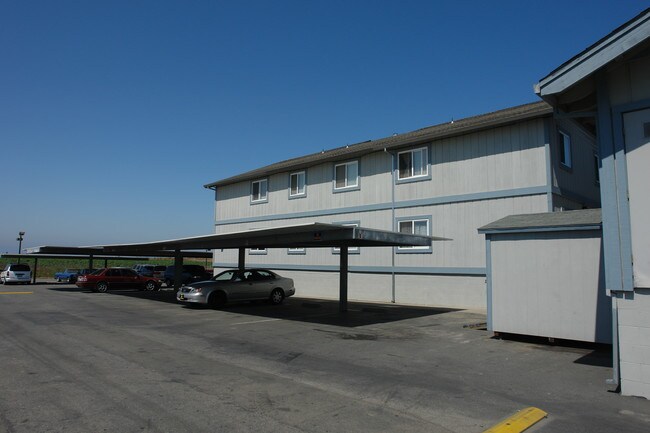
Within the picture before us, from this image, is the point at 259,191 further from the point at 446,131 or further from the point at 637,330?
the point at 637,330

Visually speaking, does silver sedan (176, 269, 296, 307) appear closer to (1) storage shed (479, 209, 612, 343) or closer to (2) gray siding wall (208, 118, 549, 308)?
(2) gray siding wall (208, 118, 549, 308)

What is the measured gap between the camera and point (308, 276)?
25969 mm

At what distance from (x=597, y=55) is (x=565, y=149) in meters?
12.5

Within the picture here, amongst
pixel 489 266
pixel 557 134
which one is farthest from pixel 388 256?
pixel 489 266

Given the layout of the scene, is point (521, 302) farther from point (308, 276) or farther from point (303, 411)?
point (308, 276)

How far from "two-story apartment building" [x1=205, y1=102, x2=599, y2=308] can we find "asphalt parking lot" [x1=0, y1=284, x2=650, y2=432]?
6.49 meters

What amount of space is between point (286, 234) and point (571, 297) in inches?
346

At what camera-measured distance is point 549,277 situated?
33.5 feet

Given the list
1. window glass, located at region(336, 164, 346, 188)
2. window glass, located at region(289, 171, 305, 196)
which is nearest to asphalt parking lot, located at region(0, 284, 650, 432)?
window glass, located at region(336, 164, 346, 188)

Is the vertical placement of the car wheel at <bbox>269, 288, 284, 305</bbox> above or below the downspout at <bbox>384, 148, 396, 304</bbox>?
below

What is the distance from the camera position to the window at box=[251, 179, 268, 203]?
1156 inches

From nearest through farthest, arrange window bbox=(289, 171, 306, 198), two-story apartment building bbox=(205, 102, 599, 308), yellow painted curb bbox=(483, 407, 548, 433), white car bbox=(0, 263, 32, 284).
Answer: yellow painted curb bbox=(483, 407, 548, 433) → two-story apartment building bbox=(205, 102, 599, 308) → window bbox=(289, 171, 306, 198) → white car bbox=(0, 263, 32, 284)

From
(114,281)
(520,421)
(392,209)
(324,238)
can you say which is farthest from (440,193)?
(114,281)

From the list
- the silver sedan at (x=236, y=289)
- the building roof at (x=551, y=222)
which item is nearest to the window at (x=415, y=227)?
the silver sedan at (x=236, y=289)
